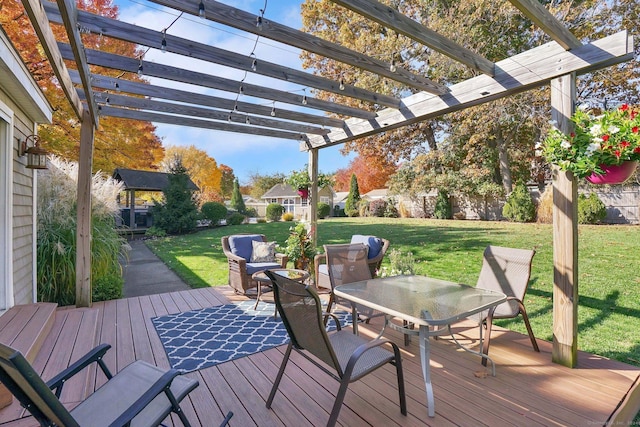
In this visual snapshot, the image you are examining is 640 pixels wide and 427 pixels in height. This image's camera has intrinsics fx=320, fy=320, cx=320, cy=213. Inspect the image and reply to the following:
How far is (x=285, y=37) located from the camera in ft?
8.54

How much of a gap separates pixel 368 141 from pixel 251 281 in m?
9.51

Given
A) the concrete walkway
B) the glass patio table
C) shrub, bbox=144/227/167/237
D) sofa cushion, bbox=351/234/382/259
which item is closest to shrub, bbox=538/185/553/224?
sofa cushion, bbox=351/234/382/259

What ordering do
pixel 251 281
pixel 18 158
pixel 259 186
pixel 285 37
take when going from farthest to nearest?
pixel 259 186 < pixel 251 281 < pixel 18 158 < pixel 285 37

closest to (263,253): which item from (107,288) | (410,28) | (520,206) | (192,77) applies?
(107,288)

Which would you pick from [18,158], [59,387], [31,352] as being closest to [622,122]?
[59,387]

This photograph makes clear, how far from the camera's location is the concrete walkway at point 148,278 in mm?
5801

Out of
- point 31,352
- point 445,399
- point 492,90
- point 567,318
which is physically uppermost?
point 492,90

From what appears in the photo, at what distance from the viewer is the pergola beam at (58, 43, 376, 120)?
9.87ft

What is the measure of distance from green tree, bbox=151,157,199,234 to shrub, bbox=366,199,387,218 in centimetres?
945

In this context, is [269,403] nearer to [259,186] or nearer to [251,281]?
[251,281]

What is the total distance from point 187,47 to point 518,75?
10.3 ft

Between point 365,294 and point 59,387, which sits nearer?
point 59,387

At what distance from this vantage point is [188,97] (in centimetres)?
402

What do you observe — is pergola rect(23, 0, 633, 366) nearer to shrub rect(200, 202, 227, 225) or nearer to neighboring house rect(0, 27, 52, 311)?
neighboring house rect(0, 27, 52, 311)
